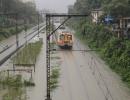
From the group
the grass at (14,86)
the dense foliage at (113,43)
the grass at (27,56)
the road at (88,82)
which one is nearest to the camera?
the grass at (14,86)

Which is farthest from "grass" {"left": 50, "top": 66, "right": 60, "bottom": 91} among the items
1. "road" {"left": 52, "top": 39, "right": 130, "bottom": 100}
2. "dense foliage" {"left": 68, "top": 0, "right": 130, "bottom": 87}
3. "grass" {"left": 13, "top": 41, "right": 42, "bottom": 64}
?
"dense foliage" {"left": 68, "top": 0, "right": 130, "bottom": 87}

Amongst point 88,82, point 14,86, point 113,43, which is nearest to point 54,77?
point 88,82

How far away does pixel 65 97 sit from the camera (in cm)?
2208

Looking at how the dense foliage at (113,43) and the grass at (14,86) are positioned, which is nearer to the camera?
the grass at (14,86)

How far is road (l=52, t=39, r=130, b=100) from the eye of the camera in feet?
73.9

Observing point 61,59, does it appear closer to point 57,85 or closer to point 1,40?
point 57,85

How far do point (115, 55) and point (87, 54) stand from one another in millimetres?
9129

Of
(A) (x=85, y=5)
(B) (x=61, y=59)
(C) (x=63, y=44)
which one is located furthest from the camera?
(A) (x=85, y=5)

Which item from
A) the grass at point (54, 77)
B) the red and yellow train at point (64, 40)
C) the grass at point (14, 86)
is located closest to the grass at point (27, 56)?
the red and yellow train at point (64, 40)

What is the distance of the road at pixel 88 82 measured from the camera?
2253 centimetres

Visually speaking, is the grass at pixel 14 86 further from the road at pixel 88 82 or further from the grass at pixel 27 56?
the grass at pixel 27 56

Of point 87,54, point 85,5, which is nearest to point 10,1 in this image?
point 85,5

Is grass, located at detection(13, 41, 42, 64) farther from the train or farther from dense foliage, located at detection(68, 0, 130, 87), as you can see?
dense foliage, located at detection(68, 0, 130, 87)

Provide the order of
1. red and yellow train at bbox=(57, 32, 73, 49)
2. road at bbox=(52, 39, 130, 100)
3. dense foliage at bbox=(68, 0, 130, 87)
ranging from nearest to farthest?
road at bbox=(52, 39, 130, 100), dense foliage at bbox=(68, 0, 130, 87), red and yellow train at bbox=(57, 32, 73, 49)
